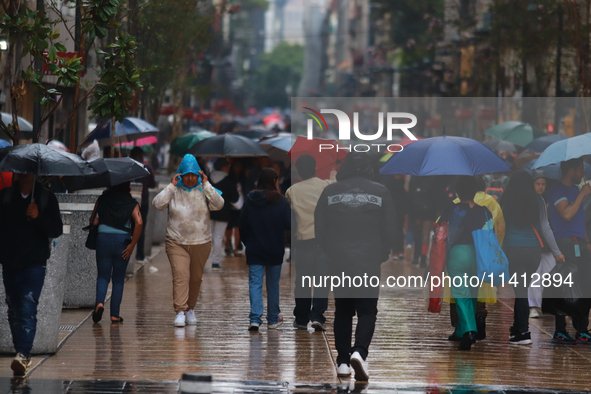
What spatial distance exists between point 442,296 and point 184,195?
296 cm

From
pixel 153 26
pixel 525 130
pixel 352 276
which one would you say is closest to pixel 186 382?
pixel 352 276

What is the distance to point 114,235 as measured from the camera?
969 centimetres

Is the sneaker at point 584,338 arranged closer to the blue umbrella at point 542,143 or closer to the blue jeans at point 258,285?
the blue jeans at point 258,285

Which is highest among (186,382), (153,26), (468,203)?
(153,26)

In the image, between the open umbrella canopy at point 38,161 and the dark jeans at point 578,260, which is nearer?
the open umbrella canopy at point 38,161

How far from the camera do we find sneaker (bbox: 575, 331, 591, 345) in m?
9.42

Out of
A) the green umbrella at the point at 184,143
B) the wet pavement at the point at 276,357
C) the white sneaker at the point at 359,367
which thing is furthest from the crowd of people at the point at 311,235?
the green umbrella at the point at 184,143

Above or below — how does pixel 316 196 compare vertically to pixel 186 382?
above

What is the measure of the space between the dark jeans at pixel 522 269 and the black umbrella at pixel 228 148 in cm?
645

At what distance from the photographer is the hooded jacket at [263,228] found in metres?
9.53

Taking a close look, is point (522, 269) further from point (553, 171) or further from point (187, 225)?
point (187, 225)

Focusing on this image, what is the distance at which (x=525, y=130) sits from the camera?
15.9 m

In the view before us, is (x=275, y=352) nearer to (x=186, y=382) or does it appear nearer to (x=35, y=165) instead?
(x=35, y=165)

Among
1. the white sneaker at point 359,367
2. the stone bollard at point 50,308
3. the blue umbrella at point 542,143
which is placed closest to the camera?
the white sneaker at point 359,367
